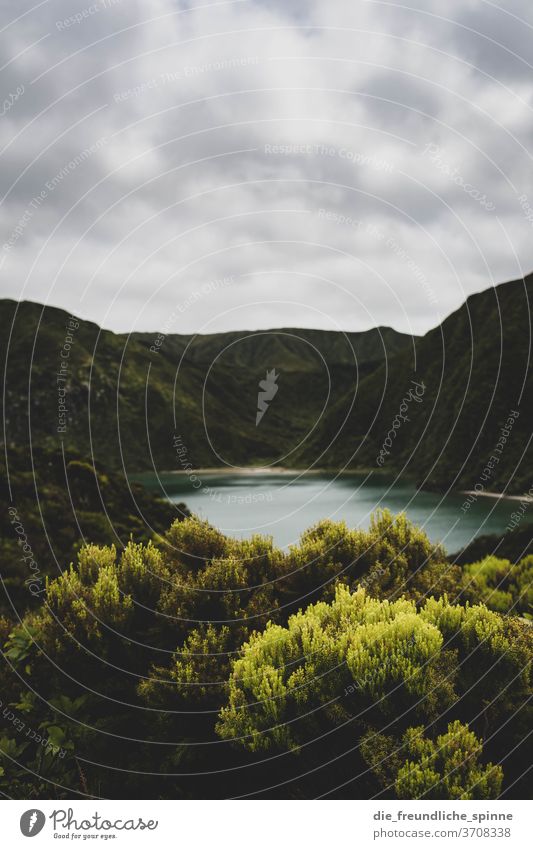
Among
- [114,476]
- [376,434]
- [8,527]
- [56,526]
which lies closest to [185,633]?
[8,527]

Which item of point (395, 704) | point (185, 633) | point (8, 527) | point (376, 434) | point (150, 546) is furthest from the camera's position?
point (376, 434)

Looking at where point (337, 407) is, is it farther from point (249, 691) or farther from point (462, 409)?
point (249, 691)

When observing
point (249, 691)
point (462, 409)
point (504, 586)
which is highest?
Answer: point (462, 409)

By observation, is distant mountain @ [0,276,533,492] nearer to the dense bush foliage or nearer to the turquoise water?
the turquoise water

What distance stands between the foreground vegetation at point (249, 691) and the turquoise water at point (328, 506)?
111 feet

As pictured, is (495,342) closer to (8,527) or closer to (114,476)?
(114,476)

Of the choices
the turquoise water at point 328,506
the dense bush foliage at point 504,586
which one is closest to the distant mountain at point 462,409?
the turquoise water at point 328,506

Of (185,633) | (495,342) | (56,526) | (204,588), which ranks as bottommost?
(56,526)

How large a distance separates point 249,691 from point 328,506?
3115 inches

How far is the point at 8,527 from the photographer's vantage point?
60.3ft

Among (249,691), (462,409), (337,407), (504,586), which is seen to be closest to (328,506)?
(462,409)

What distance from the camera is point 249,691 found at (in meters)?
5.30

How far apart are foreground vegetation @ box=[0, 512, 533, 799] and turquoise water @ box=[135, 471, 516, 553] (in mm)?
33744
